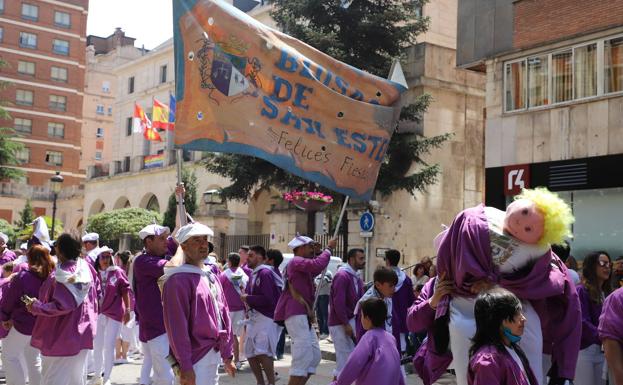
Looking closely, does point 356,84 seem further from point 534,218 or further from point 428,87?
point 428,87

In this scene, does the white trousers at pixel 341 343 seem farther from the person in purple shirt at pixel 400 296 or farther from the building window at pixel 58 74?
the building window at pixel 58 74

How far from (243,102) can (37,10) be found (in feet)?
249

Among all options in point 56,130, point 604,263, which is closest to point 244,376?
point 604,263

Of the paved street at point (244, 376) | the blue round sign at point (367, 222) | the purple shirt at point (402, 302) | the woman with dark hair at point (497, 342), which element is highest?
the blue round sign at point (367, 222)

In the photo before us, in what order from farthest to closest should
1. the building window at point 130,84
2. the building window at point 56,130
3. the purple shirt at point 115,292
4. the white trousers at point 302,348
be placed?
the building window at point 56,130 < the building window at point 130,84 < the purple shirt at point 115,292 < the white trousers at point 302,348

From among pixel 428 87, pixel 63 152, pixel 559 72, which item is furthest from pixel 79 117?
pixel 559 72

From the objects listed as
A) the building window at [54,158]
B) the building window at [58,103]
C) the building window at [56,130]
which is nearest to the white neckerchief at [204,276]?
the building window at [54,158]

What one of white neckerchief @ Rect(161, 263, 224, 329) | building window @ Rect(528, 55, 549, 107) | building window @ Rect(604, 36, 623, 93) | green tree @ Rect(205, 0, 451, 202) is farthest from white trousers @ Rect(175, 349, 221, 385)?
green tree @ Rect(205, 0, 451, 202)

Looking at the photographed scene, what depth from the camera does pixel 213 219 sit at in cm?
3809

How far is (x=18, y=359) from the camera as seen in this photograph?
9055mm

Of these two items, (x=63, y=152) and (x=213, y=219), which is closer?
(x=213, y=219)

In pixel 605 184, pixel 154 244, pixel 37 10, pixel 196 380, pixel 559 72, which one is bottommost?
pixel 196 380

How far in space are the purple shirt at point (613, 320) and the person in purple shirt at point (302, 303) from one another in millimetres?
4491

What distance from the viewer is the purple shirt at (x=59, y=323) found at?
786 centimetres
